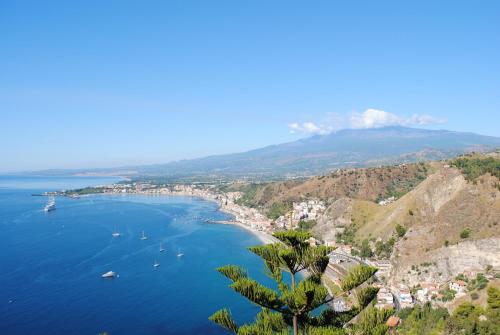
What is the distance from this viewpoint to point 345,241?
45438 mm

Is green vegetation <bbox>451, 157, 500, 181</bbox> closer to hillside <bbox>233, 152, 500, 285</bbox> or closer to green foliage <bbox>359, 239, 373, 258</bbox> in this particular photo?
hillside <bbox>233, 152, 500, 285</bbox>

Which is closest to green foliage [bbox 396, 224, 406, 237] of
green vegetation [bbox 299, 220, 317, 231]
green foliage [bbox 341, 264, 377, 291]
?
green vegetation [bbox 299, 220, 317, 231]

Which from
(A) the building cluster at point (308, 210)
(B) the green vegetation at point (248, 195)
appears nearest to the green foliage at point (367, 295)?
(A) the building cluster at point (308, 210)

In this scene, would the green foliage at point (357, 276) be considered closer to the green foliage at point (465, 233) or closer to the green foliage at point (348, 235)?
the green foliage at point (465, 233)

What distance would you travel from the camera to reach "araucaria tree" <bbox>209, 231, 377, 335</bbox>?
6098mm

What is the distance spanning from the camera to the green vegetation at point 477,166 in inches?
1473

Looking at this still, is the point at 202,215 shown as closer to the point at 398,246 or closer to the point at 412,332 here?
the point at 398,246

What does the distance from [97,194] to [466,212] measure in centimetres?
10058

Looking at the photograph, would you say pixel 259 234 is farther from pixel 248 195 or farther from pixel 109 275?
pixel 248 195

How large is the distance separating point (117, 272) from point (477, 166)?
3554cm

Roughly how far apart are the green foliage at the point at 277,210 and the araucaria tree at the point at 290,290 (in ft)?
190

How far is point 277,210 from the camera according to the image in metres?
68.9

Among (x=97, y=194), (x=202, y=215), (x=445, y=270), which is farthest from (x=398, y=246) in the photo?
(x=97, y=194)

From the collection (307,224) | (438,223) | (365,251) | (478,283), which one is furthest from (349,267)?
(307,224)
